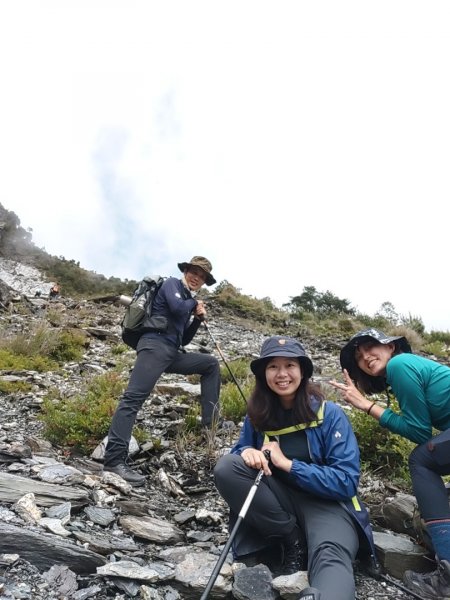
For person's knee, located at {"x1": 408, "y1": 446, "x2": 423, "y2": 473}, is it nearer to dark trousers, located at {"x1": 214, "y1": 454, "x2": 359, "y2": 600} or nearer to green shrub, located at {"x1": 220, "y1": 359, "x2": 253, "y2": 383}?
dark trousers, located at {"x1": 214, "y1": 454, "x2": 359, "y2": 600}

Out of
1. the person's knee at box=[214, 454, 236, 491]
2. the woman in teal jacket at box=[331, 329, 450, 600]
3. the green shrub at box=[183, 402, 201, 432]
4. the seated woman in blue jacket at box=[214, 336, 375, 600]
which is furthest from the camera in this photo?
the green shrub at box=[183, 402, 201, 432]

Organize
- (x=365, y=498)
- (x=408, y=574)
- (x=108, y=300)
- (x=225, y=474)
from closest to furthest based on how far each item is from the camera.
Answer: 1. (x=408, y=574)
2. (x=225, y=474)
3. (x=365, y=498)
4. (x=108, y=300)

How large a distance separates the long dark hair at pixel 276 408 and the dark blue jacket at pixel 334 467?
7 cm

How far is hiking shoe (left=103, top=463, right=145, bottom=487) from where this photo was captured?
16.1 feet

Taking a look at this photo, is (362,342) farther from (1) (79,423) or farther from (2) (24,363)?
(2) (24,363)

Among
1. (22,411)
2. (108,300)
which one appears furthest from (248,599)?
(108,300)

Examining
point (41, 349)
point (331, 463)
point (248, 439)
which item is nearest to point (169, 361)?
point (248, 439)

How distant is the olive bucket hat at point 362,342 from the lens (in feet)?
12.8

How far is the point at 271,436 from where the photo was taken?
148 inches

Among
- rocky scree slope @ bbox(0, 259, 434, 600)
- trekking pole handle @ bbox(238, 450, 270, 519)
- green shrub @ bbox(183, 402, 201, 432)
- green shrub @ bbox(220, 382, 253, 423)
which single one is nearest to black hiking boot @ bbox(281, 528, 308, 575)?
rocky scree slope @ bbox(0, 259, 434, 600)

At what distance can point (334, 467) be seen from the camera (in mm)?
3389

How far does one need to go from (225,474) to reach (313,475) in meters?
0.66

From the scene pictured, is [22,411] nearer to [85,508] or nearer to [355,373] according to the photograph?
[85,508]

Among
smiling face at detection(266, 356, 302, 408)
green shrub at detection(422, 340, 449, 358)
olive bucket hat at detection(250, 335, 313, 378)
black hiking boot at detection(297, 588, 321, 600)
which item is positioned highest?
Result: green shrub at detection(422, 340, 449, 358)
